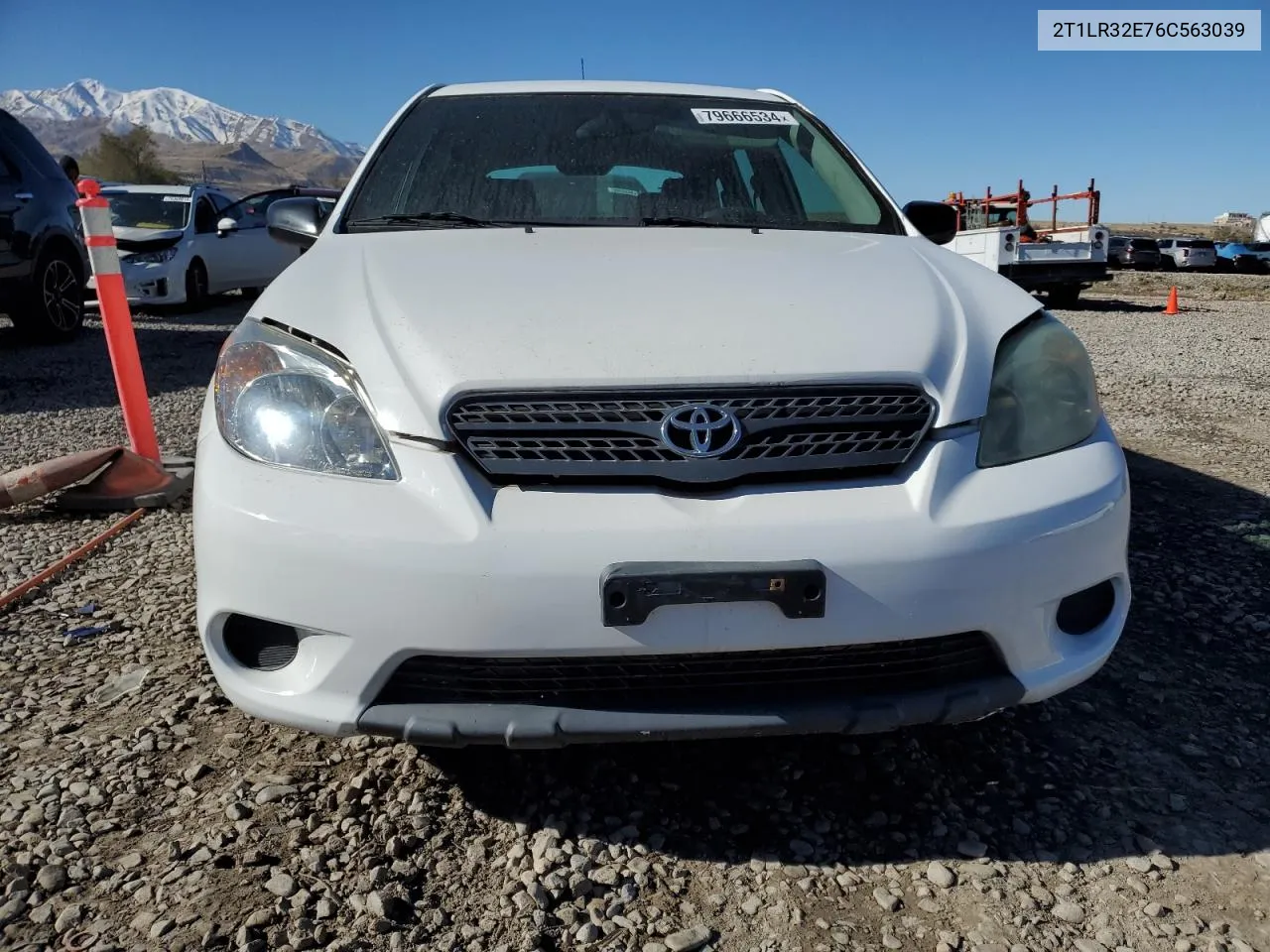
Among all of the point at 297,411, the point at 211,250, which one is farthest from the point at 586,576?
the point at 211,250

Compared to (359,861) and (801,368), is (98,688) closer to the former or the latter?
(359,861)

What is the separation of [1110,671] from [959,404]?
48.4 inches

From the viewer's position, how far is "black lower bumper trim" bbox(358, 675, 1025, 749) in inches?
66.7

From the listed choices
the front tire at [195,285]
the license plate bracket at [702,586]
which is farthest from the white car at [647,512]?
the front tire at [195,285]

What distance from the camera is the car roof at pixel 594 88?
127 inches

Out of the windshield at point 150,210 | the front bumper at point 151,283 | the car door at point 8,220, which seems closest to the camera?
the car door at point 8,220

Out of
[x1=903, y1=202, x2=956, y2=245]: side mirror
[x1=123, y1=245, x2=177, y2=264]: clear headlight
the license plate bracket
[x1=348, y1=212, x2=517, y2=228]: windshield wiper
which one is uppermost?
[x1=348, y1=212, x2=517, y2=228]: windshield wiper

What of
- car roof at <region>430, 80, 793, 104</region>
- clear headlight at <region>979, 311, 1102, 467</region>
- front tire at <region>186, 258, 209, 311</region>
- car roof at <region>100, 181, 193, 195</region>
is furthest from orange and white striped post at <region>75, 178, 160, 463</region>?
car roof at <region>100, 181, 193, 195</region>

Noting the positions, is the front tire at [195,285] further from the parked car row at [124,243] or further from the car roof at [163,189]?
the car roof at [163,189]

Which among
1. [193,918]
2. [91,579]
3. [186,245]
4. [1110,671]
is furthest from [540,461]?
[186,245]

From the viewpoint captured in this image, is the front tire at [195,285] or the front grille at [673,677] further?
the front tire at [195,285]

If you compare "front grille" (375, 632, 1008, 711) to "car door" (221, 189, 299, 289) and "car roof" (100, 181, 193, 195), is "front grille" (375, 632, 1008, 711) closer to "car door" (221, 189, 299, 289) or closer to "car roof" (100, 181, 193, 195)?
"car door" (221, 189, 299, 289)

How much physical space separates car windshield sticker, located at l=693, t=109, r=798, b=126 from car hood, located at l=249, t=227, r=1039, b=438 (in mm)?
918

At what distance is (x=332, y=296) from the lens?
209 centimetres
